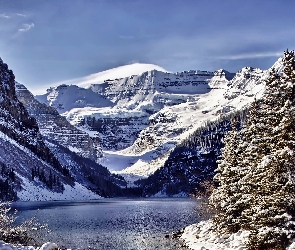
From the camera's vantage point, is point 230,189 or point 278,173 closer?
point 278,173

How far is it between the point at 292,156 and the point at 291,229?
5.11 meters

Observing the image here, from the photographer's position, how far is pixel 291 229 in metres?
29.6

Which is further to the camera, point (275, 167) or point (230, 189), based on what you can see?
point (230, 189)

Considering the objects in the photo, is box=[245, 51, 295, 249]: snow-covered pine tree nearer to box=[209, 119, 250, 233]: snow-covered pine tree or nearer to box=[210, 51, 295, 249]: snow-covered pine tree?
box=[210, 51, 295, 249]: snow-covered pine tree

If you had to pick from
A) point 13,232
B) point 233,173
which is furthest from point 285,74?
point 13,232

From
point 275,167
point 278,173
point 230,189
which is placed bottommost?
point 230,189

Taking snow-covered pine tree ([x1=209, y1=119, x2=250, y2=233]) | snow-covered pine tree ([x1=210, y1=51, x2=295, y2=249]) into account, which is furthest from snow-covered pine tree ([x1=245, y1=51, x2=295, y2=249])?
snow-covered pine tree ([x1=209, y1=119, x2=250, y2=233])

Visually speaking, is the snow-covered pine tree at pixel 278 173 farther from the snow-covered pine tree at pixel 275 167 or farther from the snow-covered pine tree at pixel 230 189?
the snow-covered pine tree at pixel 230 189

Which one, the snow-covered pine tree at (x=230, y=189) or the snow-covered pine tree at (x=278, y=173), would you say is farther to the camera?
the snow-covered pine tree at (x=230, y=189)

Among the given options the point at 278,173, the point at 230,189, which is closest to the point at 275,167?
the point at 278,173

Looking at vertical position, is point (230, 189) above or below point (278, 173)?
below

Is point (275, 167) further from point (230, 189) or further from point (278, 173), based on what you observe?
point (230, 189)

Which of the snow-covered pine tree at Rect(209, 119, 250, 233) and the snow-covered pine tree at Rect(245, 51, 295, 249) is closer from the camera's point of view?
the snow-covered pine tree at Rect(245, 51, 295, 249)

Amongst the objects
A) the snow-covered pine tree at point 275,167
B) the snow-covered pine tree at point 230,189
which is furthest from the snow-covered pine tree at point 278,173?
the snow-covered pine tree at point 230,189
